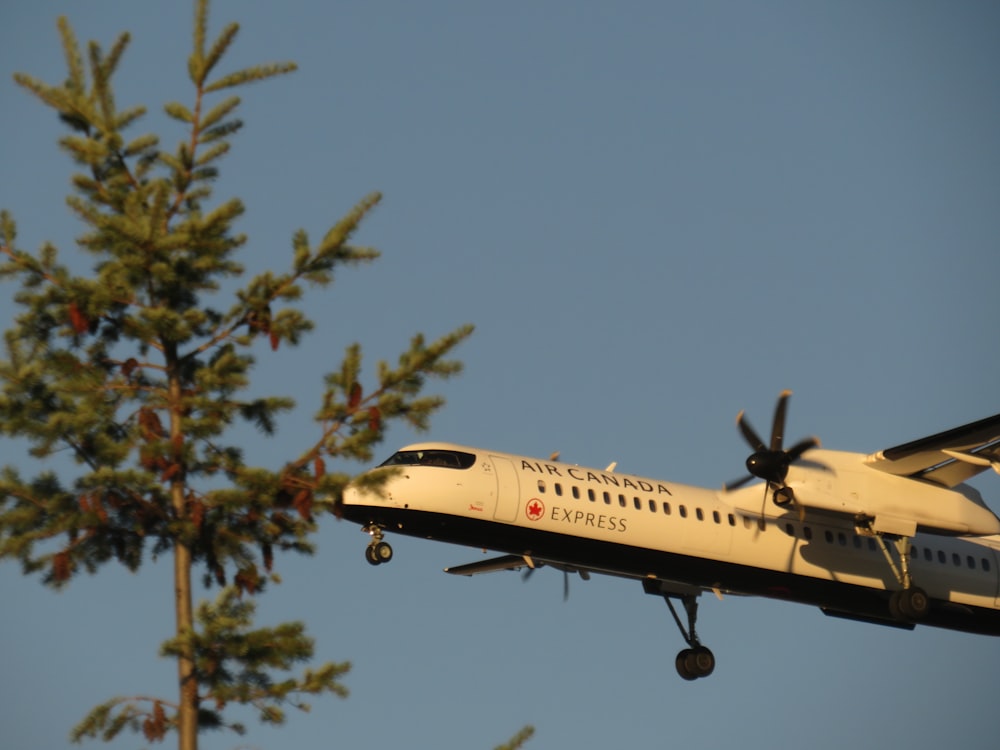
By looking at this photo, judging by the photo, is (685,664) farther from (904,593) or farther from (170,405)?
(170,405)

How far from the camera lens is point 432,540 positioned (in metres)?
30.1

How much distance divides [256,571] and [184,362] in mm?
2288

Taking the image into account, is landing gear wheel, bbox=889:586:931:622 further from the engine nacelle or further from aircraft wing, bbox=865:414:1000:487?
aircraft wing, bbox=865:414:1000:487

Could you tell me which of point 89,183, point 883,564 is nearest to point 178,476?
point 89,183

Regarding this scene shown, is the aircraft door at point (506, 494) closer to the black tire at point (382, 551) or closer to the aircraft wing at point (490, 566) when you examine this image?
the black tire at point (382, 551)

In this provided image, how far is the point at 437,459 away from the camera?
29.9 metres

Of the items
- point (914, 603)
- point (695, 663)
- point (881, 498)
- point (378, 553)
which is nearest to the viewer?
point (378, 553)

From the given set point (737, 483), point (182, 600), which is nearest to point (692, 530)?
point (737, 483)

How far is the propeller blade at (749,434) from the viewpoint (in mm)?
32812

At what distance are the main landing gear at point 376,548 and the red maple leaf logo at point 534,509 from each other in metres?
3.20

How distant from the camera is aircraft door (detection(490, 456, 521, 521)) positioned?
29.7m

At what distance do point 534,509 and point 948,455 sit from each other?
10698mm

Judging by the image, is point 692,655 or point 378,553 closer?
point 378,553

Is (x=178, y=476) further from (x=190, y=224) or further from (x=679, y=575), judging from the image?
(x=679, y=575)
